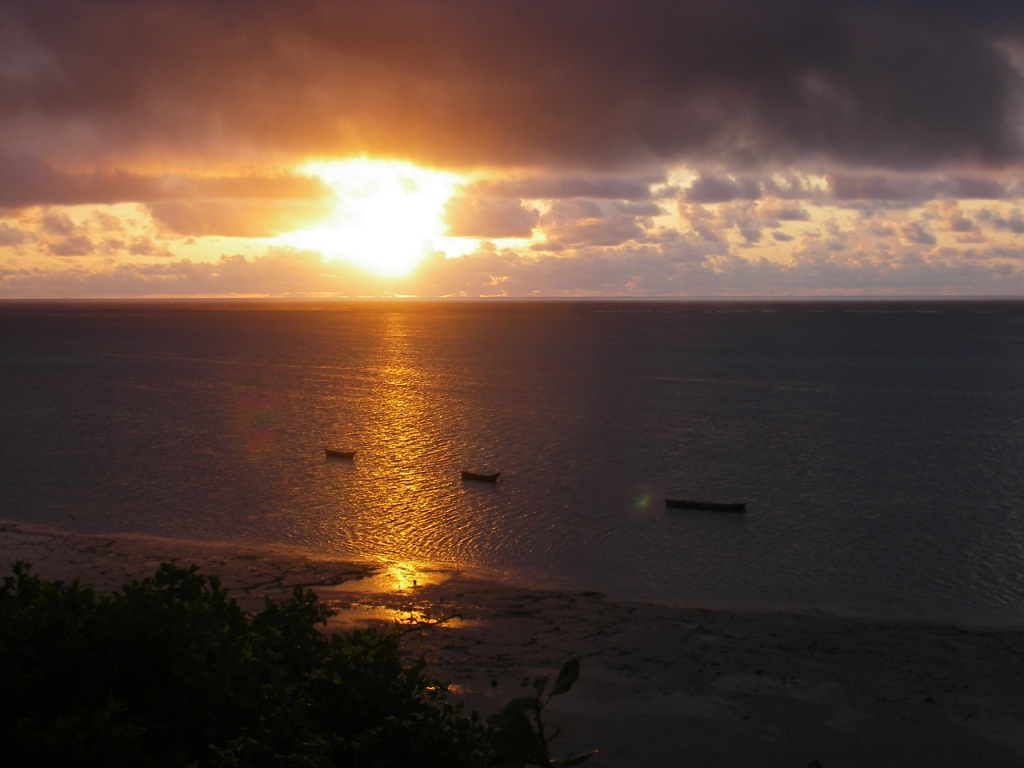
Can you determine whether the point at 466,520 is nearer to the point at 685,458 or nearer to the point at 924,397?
the point at 685,458

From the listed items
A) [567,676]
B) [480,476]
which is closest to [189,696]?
[567,676]

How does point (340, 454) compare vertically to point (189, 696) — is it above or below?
below

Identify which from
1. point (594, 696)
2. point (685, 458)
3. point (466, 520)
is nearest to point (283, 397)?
point (685, 458)

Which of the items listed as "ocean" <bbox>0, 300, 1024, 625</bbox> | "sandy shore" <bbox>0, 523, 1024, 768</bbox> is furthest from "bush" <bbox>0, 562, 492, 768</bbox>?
"ocean" <bbox>0, 300, 1024, 625</bbox>

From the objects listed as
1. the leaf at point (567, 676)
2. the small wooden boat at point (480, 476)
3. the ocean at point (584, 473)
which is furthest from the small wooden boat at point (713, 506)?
the leaf at point (567, 676)

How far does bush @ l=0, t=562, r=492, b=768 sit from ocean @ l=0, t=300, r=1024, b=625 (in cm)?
1689

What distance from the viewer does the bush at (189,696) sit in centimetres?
629

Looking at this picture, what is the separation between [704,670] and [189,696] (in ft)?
43.1

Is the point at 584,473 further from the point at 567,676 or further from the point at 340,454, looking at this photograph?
the point at 567,676

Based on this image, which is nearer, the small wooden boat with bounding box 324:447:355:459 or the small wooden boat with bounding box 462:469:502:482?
the small wooden boat with bounding box 462:469:502:482

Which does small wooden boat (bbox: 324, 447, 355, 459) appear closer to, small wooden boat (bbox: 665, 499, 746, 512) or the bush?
small wooden boat (bbox: 665, 499, 746, 512)

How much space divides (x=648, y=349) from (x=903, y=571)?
331ft

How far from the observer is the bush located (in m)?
6.29

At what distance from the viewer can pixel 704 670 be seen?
17.9 m
